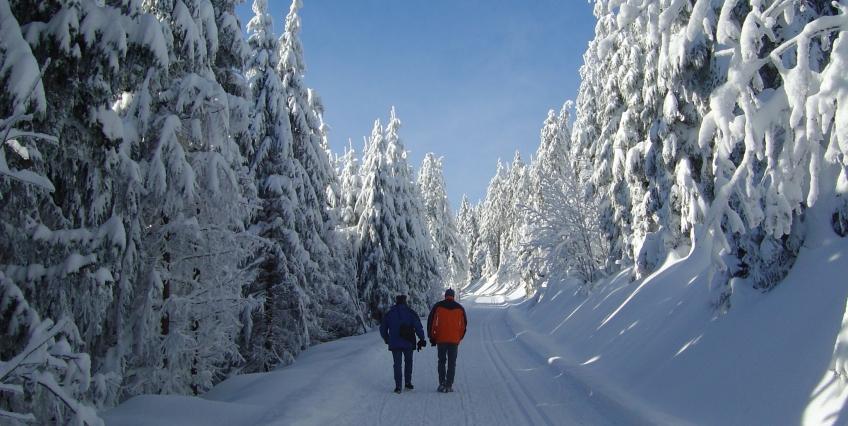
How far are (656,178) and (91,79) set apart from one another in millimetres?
17484

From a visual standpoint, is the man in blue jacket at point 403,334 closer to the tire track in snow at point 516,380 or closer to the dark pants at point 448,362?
the dark pants at point 448,362

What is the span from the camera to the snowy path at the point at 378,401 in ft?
25.8

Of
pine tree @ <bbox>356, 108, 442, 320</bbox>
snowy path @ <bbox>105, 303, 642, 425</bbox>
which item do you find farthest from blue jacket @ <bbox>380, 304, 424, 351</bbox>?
pine tree @ <bbox>356, 108, 442, 320</bbox>

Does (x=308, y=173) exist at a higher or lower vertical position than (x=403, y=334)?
higher

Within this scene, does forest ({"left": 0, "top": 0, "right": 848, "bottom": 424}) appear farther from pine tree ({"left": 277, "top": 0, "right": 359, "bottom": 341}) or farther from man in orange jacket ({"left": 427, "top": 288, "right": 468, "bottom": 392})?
man in orange jacket ({"left": 427, "top": 288, "right": 468, "bottom": 392})

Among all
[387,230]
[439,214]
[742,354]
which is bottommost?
[742,354]

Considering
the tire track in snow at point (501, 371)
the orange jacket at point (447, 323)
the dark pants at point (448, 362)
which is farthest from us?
the orange jacket at point (447, 323)

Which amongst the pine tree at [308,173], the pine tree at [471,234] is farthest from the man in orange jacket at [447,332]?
the pine tree at [471,234]

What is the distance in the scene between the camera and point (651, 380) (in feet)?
32.4

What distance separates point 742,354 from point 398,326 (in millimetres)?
5943

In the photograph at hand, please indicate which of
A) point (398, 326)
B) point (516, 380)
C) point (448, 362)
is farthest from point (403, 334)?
point (516, 380)

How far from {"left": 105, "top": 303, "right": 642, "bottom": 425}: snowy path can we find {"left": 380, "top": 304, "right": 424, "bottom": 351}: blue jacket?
2.96 feet

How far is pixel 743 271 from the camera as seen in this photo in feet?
33.7

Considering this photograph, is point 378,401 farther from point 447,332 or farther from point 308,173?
point 308,173
